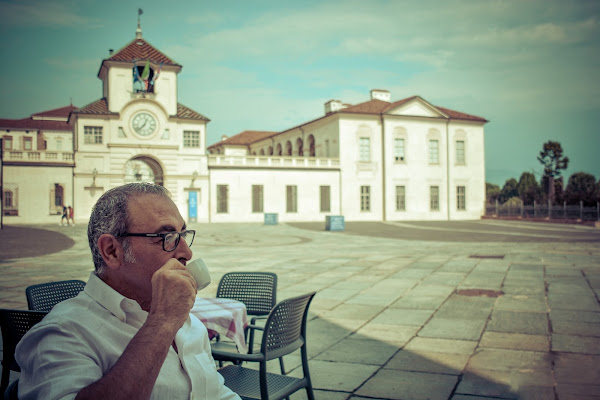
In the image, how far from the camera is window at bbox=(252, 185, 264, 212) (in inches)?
1508

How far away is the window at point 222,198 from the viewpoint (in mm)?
37062

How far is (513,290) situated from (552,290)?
63cm

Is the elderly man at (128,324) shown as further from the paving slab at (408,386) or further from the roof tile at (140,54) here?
the roof tile at (140,54)

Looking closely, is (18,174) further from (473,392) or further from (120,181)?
(473,392)

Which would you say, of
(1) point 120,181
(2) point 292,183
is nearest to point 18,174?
(1) point 120,181

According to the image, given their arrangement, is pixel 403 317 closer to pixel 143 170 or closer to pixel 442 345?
pixel 442 345

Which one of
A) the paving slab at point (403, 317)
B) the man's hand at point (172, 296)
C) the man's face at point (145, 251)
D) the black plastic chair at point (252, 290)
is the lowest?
the paving slab at point (403, 317)

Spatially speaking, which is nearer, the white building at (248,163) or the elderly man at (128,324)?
the elderly man at (128,324)

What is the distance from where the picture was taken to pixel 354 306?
7230 mm

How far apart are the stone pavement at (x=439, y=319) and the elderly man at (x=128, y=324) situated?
2.53m

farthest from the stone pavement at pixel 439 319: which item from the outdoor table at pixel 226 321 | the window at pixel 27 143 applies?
the window at pixel 27 143

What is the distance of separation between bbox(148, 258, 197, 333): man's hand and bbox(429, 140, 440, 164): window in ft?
141

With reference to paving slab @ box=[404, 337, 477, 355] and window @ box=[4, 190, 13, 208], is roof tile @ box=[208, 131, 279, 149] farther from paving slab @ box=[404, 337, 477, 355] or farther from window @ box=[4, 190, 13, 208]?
paving slab @ box=[404, 337, 477, 355]

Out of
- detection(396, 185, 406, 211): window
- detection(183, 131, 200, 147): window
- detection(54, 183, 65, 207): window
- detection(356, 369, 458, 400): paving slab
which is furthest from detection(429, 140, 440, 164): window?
detection(356, 369, 458, 400): paving slab
